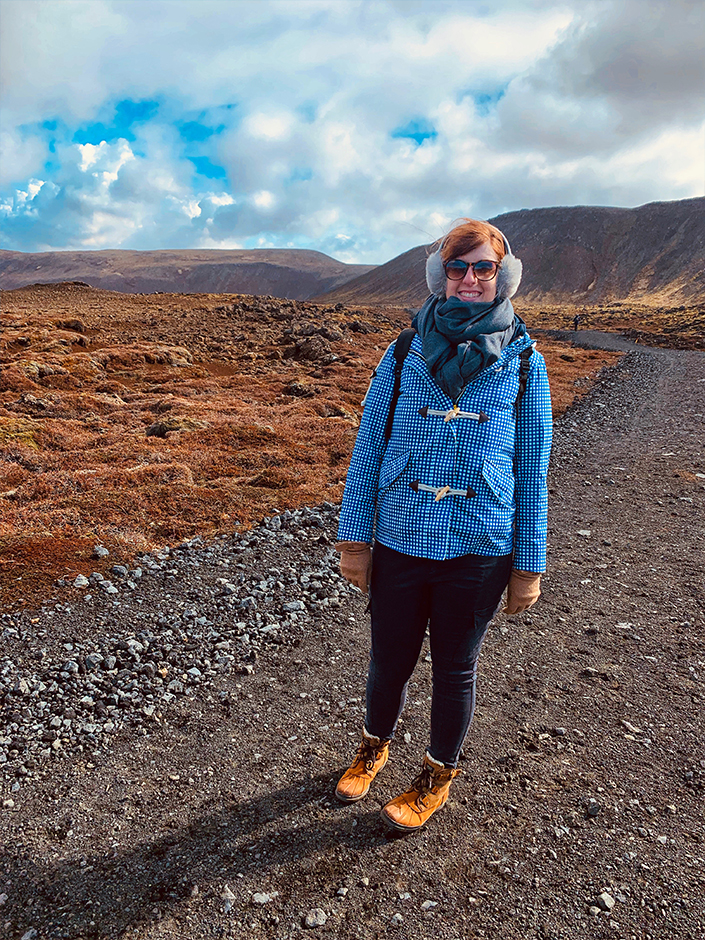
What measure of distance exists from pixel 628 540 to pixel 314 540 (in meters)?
4.75

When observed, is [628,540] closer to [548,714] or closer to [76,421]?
[548,714]

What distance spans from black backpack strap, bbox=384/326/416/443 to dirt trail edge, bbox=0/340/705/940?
8.63ft

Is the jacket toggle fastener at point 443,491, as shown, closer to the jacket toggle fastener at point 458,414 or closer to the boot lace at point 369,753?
the jacket toggle fastener at point 458,414

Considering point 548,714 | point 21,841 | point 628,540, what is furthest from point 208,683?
point 628,540

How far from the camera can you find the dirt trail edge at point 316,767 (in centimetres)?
320

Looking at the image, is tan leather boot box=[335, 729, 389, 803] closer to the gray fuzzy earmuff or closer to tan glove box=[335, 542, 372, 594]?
tan glove box=[335, 542, 372, 594]

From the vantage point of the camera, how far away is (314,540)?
27.8 feet

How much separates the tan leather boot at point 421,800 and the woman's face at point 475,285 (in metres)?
2.92

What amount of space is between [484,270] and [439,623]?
6.60 ft

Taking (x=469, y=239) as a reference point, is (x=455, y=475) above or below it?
below

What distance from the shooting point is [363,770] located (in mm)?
3998

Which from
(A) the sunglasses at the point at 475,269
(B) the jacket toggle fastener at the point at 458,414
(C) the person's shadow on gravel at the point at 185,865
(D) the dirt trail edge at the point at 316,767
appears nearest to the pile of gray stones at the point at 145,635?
(D) the dirt trail edge at the point at 316,767

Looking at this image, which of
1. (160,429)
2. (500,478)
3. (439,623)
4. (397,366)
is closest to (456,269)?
(397,366)

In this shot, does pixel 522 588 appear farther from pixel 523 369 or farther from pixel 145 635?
pixel 145 635
